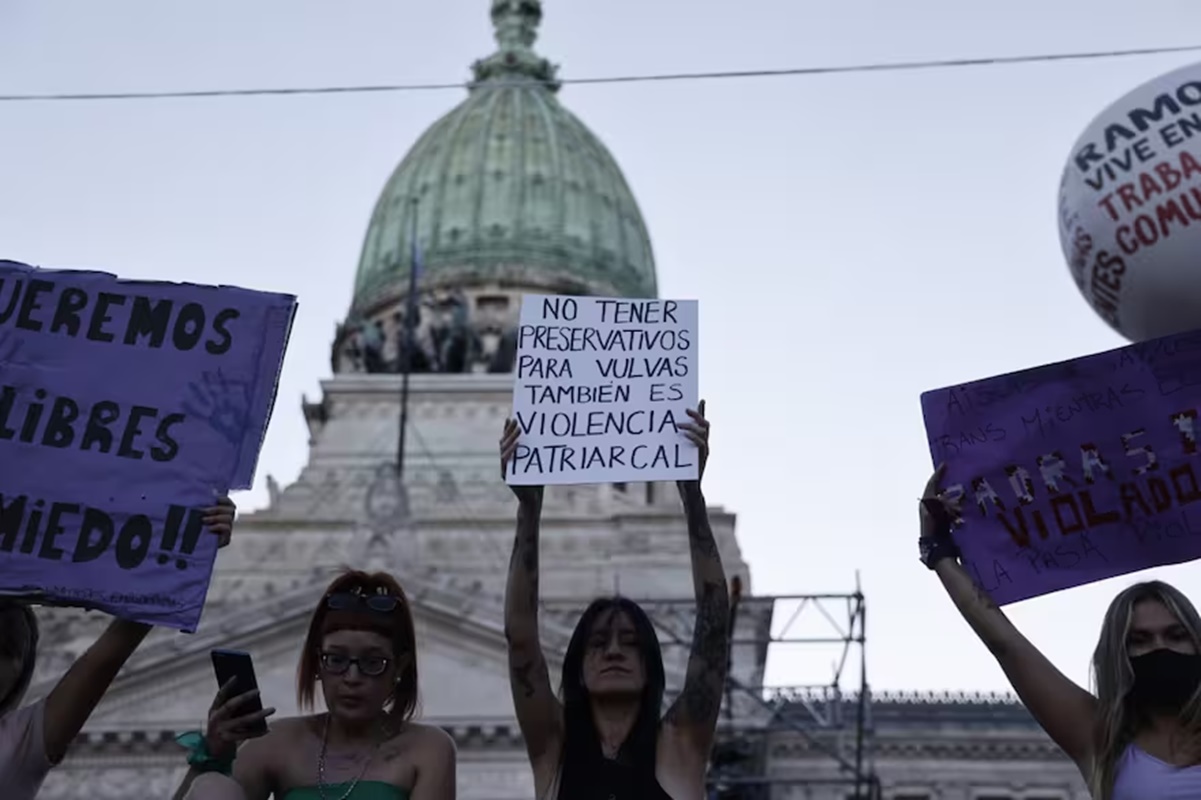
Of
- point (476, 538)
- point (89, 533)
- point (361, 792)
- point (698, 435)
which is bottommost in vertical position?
point (361, 792)

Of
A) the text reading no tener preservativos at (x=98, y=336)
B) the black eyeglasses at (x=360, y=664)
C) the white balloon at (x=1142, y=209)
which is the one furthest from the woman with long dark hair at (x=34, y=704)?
the white balloon at (x=1142, y=209)

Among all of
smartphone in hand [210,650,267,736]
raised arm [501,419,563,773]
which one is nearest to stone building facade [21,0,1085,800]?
raised arm [501,419,563,773]

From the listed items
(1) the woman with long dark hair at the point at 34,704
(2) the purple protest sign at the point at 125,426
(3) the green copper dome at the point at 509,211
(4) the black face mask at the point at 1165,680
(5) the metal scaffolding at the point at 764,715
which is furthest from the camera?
(3) the green copper dome at the point at 509,211

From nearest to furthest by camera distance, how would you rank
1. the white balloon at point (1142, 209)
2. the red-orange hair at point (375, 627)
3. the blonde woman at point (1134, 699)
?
the blonde woman at point (1134, 699) < the red-orange hair at point (375, 627) < the white balloon at point (1142, 209)

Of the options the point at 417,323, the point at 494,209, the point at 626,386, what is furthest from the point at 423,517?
the point at 626,386

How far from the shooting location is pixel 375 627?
23.0 ft

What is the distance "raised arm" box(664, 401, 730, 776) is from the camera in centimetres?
734

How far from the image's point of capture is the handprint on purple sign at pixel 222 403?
8.09 meters

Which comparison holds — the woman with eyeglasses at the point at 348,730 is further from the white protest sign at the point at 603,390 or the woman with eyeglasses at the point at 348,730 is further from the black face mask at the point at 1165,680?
the black face mask at the point at 1165,680

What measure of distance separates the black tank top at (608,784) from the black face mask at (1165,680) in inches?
65.0

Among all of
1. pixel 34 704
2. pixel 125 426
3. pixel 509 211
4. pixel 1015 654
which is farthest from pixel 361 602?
pixel 509 211

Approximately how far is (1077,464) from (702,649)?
6.10ft

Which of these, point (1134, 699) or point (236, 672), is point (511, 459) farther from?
point (1134, 699)

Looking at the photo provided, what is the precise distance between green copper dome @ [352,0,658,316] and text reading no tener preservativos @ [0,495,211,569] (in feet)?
187
